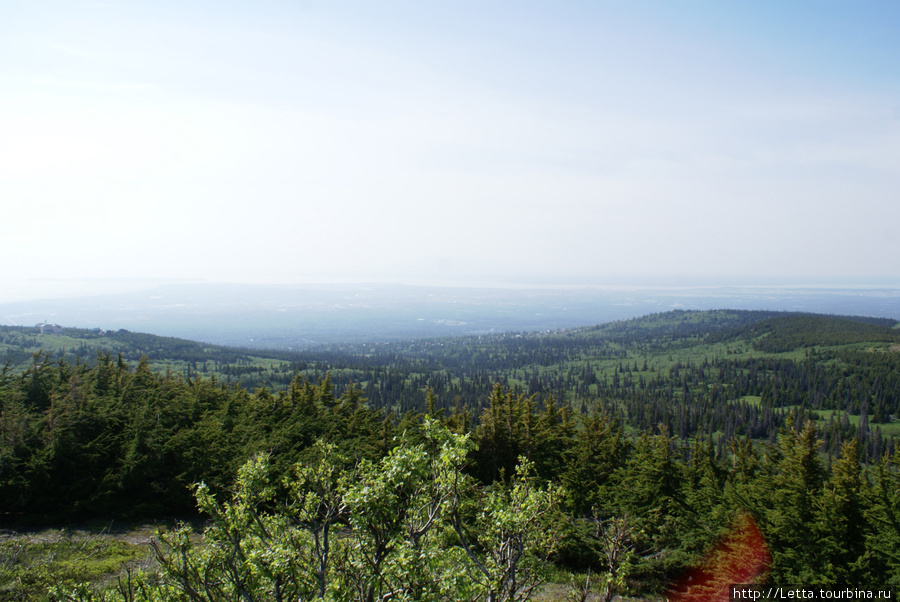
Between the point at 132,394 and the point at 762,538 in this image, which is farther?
the point at 132,394

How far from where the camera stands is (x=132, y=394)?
135ft

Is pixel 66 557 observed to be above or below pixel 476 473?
above

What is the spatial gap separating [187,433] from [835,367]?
229527 millimetres

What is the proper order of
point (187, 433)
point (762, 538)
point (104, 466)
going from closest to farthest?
point (762, 538) → point (104, 466) → point (187, 433)

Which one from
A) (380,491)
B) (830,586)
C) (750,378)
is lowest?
(750,378)

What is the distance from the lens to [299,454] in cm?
3272

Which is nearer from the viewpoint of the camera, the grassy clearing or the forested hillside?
the grassy clearing

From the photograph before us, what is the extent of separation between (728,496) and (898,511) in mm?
7457

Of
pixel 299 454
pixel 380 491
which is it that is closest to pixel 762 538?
pixel 380 491

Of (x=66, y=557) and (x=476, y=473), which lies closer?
(x=66, y=557)

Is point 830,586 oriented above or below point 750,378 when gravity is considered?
above

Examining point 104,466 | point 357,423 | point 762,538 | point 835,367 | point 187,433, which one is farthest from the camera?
point 835,367

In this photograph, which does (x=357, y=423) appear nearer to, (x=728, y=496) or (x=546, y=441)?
(x=546, y=441)

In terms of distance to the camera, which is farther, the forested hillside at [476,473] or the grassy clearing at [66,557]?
the forested hillside at [476,473]
